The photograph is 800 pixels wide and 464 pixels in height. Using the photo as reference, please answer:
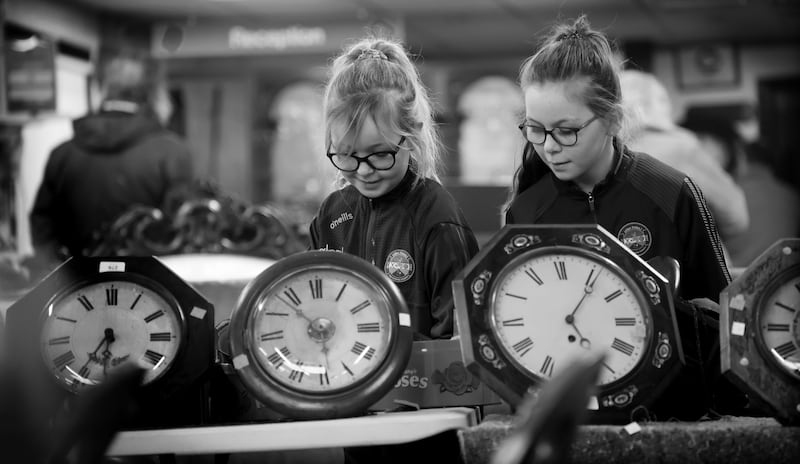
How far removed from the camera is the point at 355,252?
7.56ft

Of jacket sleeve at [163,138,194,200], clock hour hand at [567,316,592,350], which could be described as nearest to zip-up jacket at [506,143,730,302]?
clock hour hand at [567,316,592,350]

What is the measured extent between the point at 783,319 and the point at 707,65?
941cm

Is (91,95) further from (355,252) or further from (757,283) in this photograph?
(757,283)

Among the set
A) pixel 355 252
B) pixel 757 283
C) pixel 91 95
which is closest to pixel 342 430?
pixel 355 252

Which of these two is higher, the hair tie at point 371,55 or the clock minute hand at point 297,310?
the hair tie at point 371,55

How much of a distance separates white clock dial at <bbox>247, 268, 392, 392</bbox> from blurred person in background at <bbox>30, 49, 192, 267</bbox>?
2.69 m

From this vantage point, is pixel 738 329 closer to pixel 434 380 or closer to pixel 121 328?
pixel 434 380

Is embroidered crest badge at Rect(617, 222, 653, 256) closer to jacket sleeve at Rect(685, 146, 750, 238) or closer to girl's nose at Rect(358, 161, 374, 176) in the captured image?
girl's nose at Rect(358, 161, 374, 176)

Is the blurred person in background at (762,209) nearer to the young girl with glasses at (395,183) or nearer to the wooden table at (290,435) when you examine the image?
the young girl with glasses at (395,183)

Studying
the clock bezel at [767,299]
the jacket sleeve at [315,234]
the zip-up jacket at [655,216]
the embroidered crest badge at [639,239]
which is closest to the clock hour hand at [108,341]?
the jacket sleeve at [315,234]

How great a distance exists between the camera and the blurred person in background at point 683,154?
389 cm

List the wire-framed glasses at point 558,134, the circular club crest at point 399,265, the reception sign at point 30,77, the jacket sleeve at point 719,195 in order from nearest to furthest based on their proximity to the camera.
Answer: the wire-framed glasses at point 558,134, the circular club crest at point 399,265, the jacket sleeve at point 719,195, the reception sign at point 30,77

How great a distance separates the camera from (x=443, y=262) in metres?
2.14

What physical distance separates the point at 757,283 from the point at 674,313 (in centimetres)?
16
